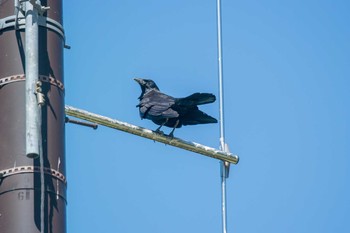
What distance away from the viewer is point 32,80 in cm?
580

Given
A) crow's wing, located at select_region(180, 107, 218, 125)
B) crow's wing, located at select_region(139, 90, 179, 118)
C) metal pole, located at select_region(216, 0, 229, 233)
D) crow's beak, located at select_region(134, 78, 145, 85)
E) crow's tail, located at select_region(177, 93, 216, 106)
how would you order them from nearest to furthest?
metal pole, located at select_region(216, 0, 229, 233), crow's tail, located at select_region(177, 93, 216, 106), crow's wing, located at select_region(180, 107, 218, 125), crow's wing, located at select_region(139, 90, 179, 118), crow's beak, located at select_region(134, 78, 145, 85)

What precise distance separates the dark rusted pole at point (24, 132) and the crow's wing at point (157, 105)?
572 centimetres

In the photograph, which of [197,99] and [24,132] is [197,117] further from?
[24,132]

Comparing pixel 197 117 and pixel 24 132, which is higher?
pixel 197 117

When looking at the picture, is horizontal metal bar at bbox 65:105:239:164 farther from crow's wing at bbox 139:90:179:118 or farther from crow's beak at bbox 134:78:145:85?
crow's beak at bbox 134:78:145:85

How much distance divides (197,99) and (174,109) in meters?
0.62

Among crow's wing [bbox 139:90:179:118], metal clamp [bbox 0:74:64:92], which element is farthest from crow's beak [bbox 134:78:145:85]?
metal clamp [bbox 0:74:64:92]

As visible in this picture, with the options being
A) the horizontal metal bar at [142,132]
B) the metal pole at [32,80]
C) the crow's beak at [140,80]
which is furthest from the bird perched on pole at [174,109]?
the metal pole at [32,80]

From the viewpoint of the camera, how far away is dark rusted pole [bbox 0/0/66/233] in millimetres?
5684

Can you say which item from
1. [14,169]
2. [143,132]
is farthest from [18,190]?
[143,132]

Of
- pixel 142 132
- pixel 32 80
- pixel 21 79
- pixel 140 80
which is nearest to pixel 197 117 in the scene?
pixel 140 80

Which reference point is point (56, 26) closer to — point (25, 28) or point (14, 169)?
point (25, 28)

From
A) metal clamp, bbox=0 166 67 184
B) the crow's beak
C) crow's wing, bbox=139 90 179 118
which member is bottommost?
metal clamp, bbox=0 166 67 184

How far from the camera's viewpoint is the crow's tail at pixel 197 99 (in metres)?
11.2
